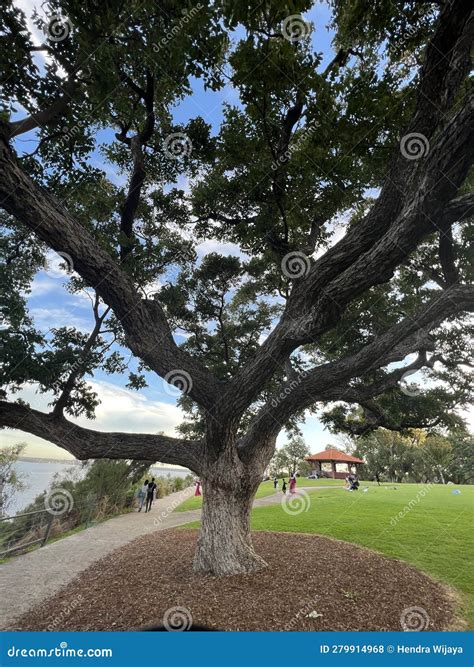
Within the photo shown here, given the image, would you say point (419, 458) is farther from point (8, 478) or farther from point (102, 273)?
point (102, 273)

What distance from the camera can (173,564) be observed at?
25.3ft

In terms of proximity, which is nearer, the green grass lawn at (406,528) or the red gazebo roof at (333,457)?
the green grass lawn at (406,528)

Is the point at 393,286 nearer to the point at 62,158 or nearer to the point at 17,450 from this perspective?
the point at 62,158

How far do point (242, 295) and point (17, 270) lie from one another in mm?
7297

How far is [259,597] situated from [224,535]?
1.49 meters

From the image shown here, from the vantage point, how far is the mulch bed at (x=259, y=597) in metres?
4.84

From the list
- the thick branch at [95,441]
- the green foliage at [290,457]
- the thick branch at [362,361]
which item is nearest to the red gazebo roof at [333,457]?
the green foliage at [290,457]

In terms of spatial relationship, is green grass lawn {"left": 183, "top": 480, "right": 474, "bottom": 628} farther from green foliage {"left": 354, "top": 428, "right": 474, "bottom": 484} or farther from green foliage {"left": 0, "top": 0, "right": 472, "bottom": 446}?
green foliage {"left": 354, "top": 428, "right": 474, "bottom": 484}

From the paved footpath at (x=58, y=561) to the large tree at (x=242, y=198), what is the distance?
2.61 metres

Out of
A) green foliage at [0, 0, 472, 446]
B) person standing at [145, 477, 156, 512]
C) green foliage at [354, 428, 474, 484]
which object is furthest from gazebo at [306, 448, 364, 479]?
green foliage at [0, 0, 472, 446]

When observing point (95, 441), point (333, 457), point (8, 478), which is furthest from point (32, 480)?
point (333, 457)

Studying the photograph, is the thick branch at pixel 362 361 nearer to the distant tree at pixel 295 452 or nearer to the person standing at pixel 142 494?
the person standing at pixel 142 494

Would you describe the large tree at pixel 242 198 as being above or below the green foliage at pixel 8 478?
above

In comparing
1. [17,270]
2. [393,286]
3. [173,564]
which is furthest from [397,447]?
[17,270]
